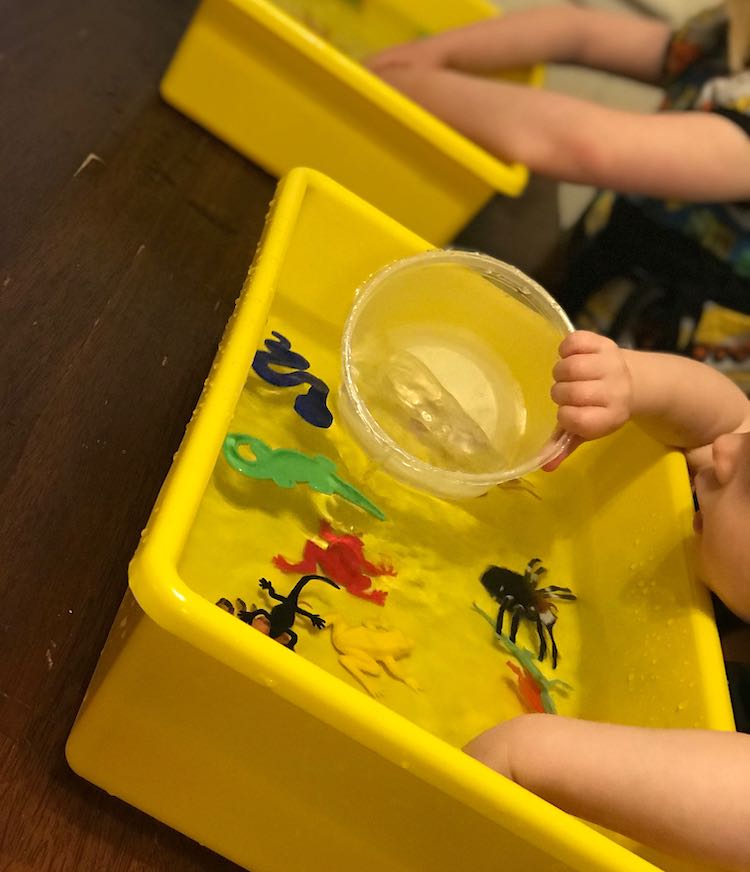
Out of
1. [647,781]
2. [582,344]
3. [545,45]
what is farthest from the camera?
[545,45]

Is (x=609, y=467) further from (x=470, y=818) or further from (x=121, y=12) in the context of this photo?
(x=121, y=12)

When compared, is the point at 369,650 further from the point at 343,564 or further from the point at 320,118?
the point at 320,118

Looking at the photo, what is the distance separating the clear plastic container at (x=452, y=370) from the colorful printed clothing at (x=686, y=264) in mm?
228

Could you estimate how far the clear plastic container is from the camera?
0.51 metres

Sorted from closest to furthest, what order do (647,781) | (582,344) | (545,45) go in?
(647,781)
(582,344)
(545,45)

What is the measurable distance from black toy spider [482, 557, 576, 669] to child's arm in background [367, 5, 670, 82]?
0.51 meters

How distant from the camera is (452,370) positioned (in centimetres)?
56

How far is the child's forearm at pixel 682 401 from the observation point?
0.52 meters

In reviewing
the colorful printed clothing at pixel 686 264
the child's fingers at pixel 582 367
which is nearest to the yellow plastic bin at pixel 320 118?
the colorful printed clothing at pixel 686 264

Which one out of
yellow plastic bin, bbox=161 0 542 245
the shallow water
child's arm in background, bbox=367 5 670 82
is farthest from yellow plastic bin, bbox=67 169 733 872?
child's arm in background, bbox=367 5 670 82

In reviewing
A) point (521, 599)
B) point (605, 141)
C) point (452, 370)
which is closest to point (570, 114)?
point (605, 141)

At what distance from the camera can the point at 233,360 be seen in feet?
1.27

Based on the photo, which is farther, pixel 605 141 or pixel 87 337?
pixel 605 141

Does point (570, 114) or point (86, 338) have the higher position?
point (570, 114)
